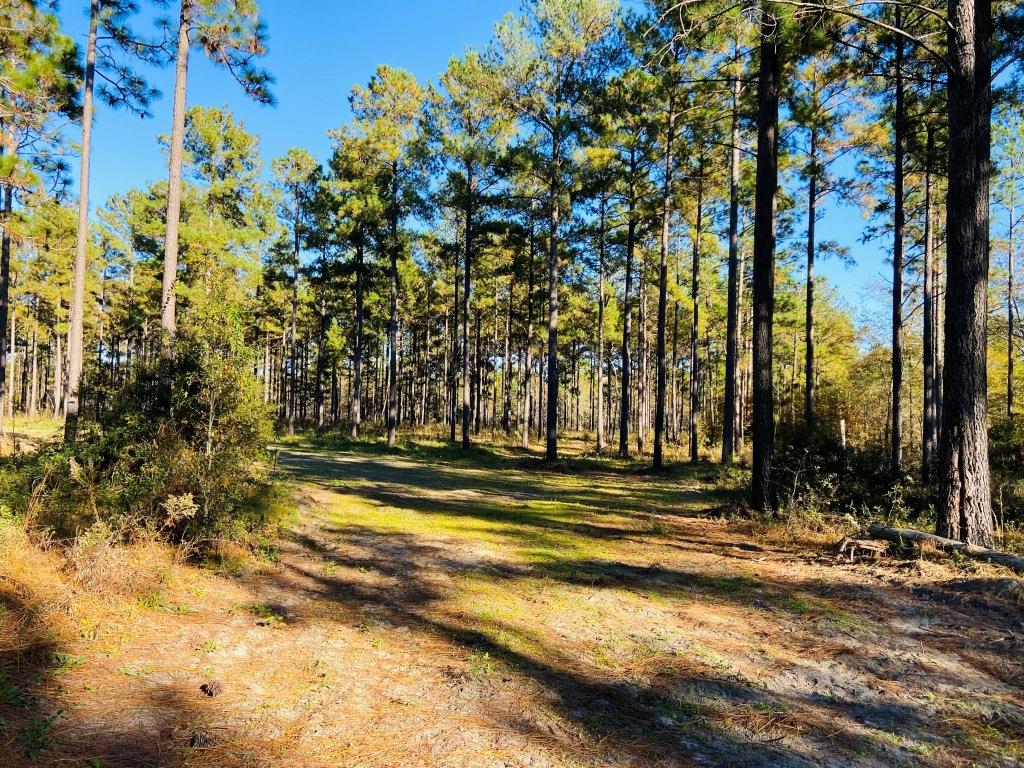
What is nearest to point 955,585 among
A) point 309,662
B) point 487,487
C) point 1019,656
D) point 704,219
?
point 1019,656

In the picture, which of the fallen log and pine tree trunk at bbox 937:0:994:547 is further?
pine tree trunk at bbox 937:0:994:547

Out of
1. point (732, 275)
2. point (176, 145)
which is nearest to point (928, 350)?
point (732, 275)

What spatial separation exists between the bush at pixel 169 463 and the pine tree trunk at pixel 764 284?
7653 millimetres

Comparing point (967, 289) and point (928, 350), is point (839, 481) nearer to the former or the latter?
point (967, 289)

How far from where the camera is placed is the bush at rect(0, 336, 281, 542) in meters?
5.40

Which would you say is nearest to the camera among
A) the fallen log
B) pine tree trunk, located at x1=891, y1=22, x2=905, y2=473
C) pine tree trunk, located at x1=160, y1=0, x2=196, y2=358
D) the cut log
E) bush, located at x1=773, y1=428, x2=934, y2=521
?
the fallen log

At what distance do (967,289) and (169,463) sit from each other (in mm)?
9510

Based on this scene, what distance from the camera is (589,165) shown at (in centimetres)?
1922

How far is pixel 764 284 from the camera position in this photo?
903 cm

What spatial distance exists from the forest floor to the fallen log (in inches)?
10.3

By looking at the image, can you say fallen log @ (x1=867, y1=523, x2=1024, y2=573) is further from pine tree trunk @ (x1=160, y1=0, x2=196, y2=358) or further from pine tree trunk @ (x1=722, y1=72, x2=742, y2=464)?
pine tree trunk @ (x1=160, y1=0, x2=196, y2=358)

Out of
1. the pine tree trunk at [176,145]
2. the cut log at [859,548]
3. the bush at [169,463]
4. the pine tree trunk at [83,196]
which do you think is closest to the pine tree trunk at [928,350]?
the cut log at [859,548]

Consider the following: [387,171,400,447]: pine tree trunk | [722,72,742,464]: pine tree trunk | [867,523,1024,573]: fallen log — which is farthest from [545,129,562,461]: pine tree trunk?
[867,523,1024,573]: fallen log

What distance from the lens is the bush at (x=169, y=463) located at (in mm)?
5398
